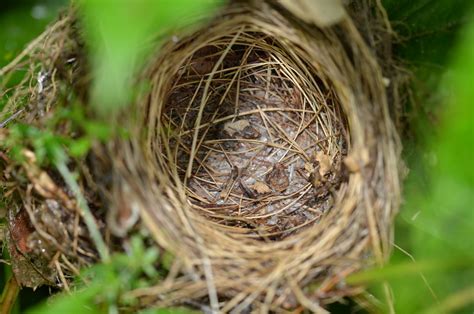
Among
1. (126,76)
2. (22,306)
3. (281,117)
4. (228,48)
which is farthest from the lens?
(281,117)

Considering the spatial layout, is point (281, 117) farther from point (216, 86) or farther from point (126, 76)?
point (126, 76)

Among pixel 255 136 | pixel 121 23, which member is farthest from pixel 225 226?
pixel 121 23

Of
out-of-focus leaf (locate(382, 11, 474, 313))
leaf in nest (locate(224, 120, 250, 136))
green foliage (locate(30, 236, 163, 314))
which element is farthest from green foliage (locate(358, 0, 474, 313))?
leaf in nest (locate(224, 120, 250, 136))

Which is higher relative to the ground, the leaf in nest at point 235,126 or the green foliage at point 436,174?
the leaf in nest at point 235,126

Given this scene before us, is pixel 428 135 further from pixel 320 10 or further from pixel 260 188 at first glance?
pixel 260 188

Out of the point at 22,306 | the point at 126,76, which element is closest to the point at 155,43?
the point at 126,76

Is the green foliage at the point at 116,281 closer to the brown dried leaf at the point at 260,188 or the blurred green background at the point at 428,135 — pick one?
the blurred green background at the point at 428,135

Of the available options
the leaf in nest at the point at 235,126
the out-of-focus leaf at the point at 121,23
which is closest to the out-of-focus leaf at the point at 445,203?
the out-of-focus leaf at the point at 121,23
